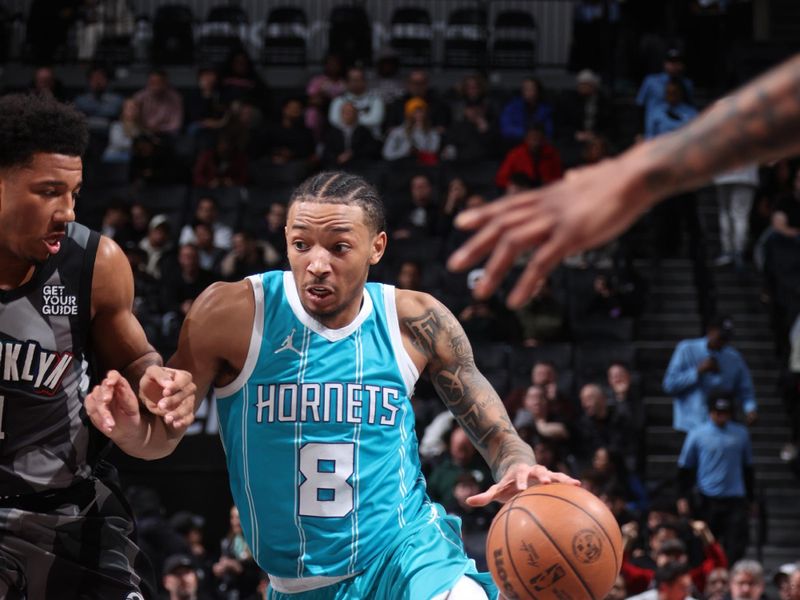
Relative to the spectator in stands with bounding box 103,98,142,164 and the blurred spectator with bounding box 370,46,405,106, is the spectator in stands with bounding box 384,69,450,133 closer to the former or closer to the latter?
the blurred spectator with bounding box 370,46,405,106

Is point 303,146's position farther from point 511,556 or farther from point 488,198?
point 511,556

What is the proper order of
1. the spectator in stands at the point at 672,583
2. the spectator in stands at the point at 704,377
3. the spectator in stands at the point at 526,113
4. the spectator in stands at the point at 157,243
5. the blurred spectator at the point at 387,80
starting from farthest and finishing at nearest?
1. the blurred spectator at the point at 387,80
2. the spectator in stands at the point at 526,113
3. the spectator in stands at the point at 157,243
4. the spectator in stands at the point at 704,377
5. the spectator in stands at the point at 672,583

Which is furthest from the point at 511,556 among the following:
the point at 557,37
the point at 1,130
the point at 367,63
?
the point at 557,37

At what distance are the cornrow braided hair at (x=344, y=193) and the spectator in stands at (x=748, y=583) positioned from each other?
5813mm

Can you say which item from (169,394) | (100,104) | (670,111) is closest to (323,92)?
(100,104)

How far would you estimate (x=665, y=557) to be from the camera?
962 cm

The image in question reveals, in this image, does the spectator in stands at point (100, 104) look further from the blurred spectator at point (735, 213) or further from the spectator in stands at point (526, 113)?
the blurred spectator at point (735, 213)

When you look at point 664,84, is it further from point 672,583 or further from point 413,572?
point 413,572

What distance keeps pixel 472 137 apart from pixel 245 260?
3.90 meters

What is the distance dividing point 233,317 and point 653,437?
30.2 ft

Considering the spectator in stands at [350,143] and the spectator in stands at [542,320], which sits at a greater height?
the spectator in stands at [350,143]

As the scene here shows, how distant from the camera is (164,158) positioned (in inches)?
595

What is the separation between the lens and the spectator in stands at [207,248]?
13.4 m

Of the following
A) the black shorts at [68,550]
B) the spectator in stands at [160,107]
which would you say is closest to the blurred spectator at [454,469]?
the black shorts at [68,550]
